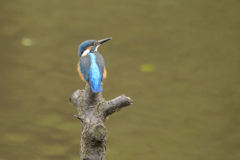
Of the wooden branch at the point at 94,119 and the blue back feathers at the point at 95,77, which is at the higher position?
the blue back feathers at the point at 95,77

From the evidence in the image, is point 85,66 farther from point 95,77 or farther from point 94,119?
point 94,119

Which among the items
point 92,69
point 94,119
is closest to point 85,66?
point 92,69

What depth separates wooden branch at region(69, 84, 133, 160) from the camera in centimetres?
106

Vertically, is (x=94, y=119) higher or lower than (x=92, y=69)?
lower

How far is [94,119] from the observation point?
1117 mm

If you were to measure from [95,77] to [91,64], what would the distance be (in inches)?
2.3

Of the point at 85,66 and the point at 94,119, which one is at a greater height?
the point at 85,66

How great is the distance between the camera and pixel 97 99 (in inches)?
45.5

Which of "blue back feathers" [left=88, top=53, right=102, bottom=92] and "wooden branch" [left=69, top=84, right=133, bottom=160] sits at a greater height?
"blue back feathers" [left=88, top=53, right=102, bottom=92]

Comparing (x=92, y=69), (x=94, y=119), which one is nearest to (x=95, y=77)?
(x=92, y=69)

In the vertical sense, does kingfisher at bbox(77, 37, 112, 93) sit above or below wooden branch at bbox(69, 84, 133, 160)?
above

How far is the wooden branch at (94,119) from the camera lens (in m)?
1.06

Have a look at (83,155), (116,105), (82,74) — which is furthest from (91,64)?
(83,155)

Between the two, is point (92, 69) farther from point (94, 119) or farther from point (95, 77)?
point (94, 119)
